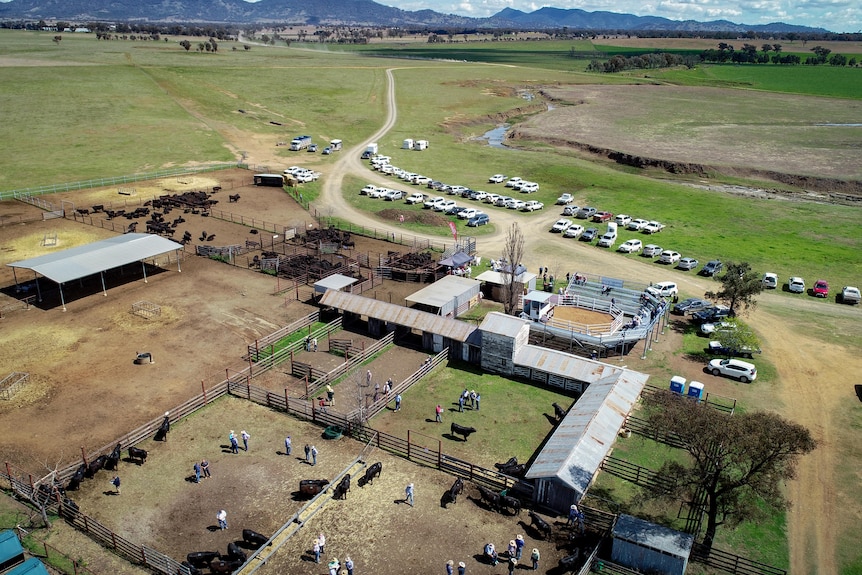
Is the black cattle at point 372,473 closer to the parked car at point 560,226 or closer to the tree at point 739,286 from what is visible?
the tree at point 739,286

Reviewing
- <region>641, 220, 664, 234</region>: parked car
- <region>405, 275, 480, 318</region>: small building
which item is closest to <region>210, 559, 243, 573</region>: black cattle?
<region>405, 275, 480, 318</region>: small building

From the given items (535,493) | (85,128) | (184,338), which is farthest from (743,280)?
(85,128)

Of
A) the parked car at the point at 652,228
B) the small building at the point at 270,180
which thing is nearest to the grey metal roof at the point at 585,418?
the parked car at the point at 652,228

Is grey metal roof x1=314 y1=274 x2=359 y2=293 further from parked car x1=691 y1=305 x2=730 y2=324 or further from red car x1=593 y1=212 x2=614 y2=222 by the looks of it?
red car x1=593 y1=212 x2=614 y2=222

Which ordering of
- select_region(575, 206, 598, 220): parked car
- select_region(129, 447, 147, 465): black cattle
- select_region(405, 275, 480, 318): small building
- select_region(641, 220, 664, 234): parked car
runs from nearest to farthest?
select_region(129, 447, 147, 465): black cattle
select_region(405, 275, 480, 318): small building
select_region(641, 220, 664, 234): parked car
select_region(575, 206, 598, 220): parked car

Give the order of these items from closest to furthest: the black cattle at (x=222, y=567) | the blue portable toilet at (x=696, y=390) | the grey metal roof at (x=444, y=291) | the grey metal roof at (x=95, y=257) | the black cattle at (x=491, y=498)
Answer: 1. the black cattle at (x=222, y=567)
2. the black cattle at (x=491, y=498)
3. the blue portable toilet at (x=696, y=390)
4. the grey metal roof at (x=444, y=291)
5. the grey metal roof at (x=95, y=257)

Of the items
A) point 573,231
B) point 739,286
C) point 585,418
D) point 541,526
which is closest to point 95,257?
point 585,418

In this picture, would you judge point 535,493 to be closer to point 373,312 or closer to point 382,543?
point 382,543
